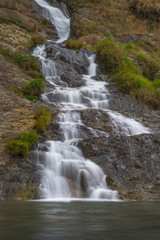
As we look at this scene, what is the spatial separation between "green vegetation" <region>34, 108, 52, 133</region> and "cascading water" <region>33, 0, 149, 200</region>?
58cm

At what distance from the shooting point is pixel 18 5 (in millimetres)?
32344

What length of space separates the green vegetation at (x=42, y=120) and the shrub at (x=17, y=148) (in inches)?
61.6

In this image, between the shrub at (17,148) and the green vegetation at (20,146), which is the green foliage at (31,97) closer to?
the green vegetation at (20,146)

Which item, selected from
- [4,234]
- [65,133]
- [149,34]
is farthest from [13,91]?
[149,34]

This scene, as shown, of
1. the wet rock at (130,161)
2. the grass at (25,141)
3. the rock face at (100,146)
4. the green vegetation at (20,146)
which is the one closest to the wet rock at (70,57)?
the rock face at (100,146)

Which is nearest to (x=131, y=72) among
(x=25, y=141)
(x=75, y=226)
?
(x=25, y=141)

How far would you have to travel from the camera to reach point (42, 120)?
10680 mm

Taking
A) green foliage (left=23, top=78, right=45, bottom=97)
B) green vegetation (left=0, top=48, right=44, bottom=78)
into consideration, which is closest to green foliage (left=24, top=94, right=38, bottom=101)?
green foliage (left=23, top=78, right=45, bottom=97)

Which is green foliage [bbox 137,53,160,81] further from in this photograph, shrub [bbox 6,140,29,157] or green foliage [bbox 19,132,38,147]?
shrub [bbox 6,140,29,157]

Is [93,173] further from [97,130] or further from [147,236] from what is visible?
[147,236]

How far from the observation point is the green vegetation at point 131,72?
16.2 m

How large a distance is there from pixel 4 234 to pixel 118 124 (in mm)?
9425

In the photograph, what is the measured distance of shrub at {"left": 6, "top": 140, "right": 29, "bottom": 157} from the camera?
8664 mm

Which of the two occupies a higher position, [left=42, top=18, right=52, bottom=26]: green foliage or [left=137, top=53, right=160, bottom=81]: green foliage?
[left=42, top=18, right=52, bottom=26]: green foliage
